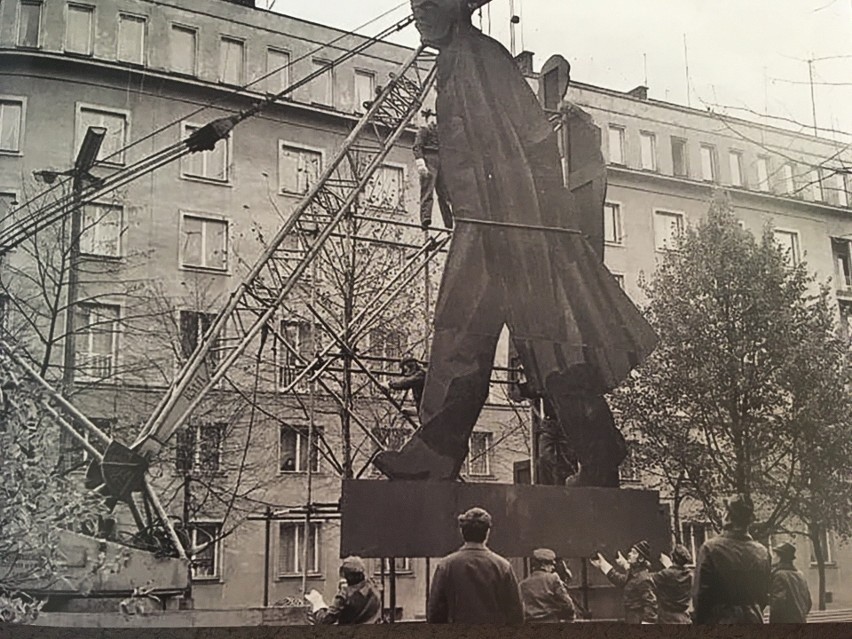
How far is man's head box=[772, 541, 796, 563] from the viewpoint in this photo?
6043 millimetres

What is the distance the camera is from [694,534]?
6047mm

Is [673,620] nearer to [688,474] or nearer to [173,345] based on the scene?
[688,474]

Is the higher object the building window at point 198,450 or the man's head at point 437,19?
the man's head at point 437,19

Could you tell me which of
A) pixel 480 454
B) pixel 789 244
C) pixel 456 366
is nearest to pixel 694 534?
pixel 480 454

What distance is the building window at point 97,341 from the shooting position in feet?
17.5

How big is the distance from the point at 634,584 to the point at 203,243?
2.60m

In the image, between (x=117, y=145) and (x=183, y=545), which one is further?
(x=117, y=145)

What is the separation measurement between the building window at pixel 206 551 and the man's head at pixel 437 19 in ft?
8.78

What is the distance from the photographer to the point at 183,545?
5227 mm

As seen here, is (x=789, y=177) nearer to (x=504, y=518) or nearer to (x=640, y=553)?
(x=640, y=553)

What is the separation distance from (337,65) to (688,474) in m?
2.74

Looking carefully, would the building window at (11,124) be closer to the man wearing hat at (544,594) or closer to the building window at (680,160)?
the man wearing hat at (544,594)

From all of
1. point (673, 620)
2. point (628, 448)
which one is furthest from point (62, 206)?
point (673, 620)

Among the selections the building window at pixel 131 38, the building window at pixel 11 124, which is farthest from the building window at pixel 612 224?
the building window at pixel 11 124
